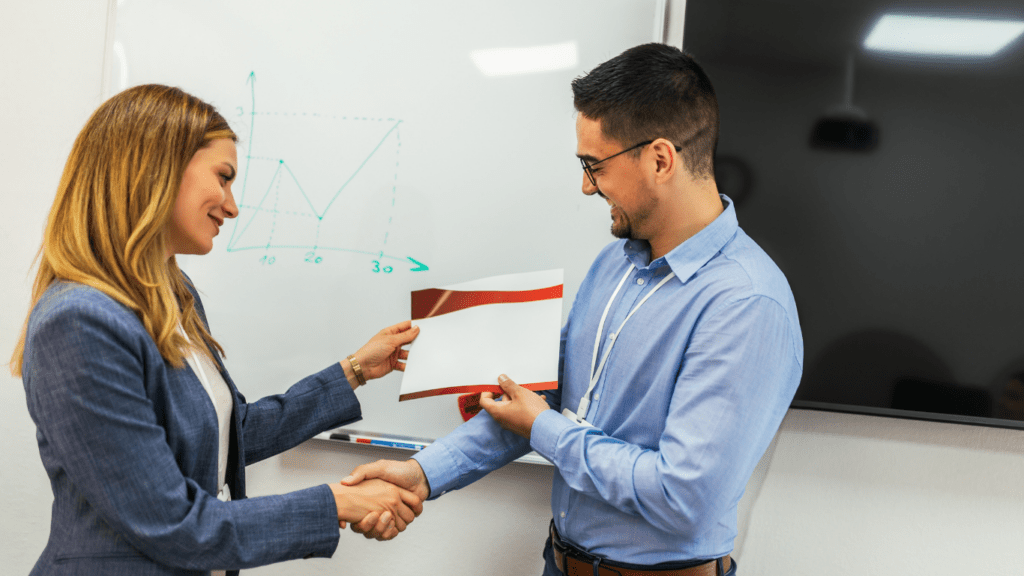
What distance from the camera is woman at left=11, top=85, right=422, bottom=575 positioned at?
2.61ft

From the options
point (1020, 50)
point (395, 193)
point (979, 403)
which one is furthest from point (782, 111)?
point (395, 193)

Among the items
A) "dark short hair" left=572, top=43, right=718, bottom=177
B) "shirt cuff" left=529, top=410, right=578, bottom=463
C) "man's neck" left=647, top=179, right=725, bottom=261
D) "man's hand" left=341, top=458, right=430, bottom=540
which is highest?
"dark short hair" left=572, top=43, right=718, bottom=177

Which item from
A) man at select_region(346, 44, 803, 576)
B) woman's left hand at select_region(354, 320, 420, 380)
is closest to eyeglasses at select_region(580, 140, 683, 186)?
man at select_region(346, 44, 803, 576)

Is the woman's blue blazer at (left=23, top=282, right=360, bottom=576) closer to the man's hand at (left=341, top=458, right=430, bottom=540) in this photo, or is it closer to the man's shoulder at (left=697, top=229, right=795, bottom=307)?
the man's hand at (left=341, top=458, right=430, bottom=540)

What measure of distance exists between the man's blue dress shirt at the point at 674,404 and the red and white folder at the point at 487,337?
0.29ft

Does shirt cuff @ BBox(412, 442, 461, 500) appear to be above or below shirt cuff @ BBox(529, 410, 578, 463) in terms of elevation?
below

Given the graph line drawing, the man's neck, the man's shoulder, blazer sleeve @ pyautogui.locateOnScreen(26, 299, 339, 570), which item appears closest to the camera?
blazer sleeve @ pyautogui.locateOnScreen(26, 299, 339, 570)

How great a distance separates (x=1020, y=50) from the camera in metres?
1.18

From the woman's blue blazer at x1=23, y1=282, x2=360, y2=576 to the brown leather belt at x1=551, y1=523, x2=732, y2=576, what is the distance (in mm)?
416

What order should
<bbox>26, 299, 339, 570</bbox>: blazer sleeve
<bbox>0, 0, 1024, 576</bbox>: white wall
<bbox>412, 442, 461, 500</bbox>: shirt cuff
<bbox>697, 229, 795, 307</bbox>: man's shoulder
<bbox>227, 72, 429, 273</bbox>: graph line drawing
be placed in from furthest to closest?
<bbox>227, 72, 429, 273</bbox>: graph line drawing → <bbox>0, 0, 1024, 576</bbox>: white wall → <bbox>412, 442, 461, 500</bbox>: shirt cuff → <bbox>697, 229, 795, 307</bbox>: man's shoulder → <bbox>26, 299, 339, 570</bbox>: blazer sleeve

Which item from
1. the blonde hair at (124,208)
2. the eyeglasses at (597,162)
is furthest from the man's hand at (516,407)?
the blonde hair at (124,208)

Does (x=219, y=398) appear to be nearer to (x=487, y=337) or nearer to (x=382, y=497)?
(x=382, y=497)

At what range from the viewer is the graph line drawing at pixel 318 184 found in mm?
1433

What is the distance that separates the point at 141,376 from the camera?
84 centimetres
